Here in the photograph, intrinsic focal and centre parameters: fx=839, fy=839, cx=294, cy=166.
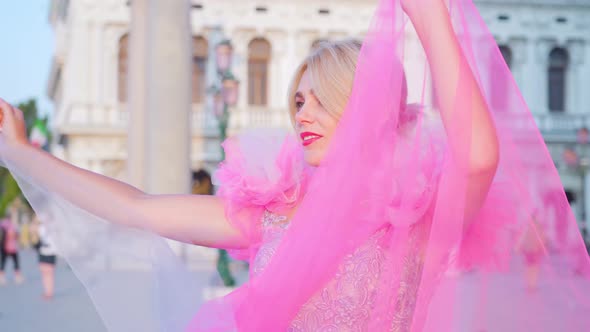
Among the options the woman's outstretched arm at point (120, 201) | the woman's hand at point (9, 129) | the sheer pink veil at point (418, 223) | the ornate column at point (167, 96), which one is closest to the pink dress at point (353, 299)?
the sheer pink veil at point (418, 223)

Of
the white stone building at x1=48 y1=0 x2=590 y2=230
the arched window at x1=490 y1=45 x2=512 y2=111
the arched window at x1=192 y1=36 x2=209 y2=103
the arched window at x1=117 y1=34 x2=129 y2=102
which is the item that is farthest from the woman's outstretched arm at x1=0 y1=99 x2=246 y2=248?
the arched window at x1=192 y1=36 x2=209 y2=103

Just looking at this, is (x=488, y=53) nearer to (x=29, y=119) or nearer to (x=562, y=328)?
(x=562, y=328)

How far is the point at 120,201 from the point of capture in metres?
1.99

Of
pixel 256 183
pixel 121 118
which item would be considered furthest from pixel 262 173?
pixel 121 118

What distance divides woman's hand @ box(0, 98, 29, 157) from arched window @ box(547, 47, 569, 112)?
2885 cm

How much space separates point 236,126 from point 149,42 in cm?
1795

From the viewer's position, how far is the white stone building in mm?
25734

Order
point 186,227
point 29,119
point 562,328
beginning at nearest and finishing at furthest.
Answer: point 562,328, point 186,227, point 29,119

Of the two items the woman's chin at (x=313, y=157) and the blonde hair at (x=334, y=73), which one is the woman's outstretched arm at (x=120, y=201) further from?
the blonde hair at (x=334, y=73)

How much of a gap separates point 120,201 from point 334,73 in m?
0.60

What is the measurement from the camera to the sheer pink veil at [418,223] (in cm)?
163

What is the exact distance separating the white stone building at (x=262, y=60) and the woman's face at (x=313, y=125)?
23.7 meters

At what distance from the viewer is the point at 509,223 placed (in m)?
1.80

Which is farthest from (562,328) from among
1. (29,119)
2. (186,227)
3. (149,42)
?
(29,119)
